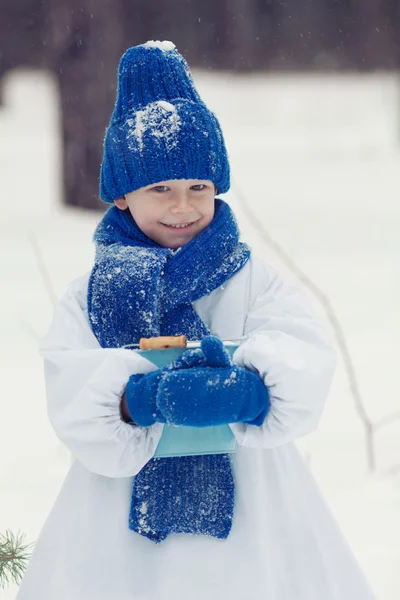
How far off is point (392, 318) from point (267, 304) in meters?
3.36

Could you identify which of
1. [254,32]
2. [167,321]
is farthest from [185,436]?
[254,32]

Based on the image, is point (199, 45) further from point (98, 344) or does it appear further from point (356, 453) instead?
point (98, 344)

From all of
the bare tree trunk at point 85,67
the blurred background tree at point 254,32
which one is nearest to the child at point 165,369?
the bare tree trunk at point 85,67

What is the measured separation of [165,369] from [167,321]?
0.21 meters

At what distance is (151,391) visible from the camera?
1639 millimetres

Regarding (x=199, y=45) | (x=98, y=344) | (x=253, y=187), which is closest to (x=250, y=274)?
(x=98, y=344)

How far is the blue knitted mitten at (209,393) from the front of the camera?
1577 millimetres

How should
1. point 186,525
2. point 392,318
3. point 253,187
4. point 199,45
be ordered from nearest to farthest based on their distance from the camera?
1. point 186,525
2. point 392,318
3. point 253,187
4. point 199,45

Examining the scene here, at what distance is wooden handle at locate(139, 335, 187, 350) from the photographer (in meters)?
1.69

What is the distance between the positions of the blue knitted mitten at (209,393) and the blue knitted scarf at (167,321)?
0.72 feet

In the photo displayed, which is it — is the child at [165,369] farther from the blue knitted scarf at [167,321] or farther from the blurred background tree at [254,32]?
the blurred background tree at [254,32]

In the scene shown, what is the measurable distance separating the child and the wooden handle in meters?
0.04

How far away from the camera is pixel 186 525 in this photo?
1814mm

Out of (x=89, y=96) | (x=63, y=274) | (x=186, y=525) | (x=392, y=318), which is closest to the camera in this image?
(x=186, y=525)
